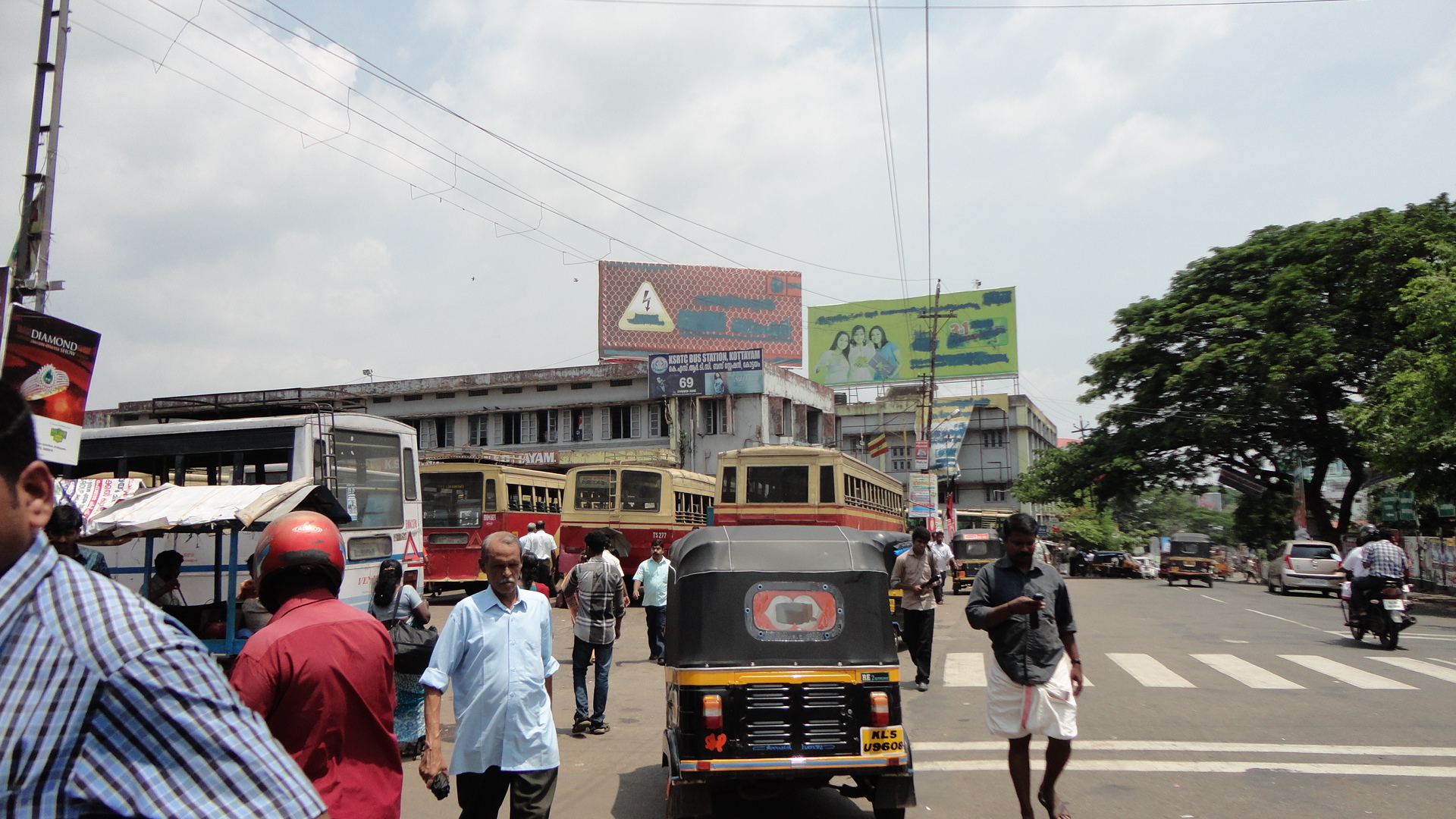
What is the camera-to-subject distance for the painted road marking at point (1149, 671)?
37.2 ft

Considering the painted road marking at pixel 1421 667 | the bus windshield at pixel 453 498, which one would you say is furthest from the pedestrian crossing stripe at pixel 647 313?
the painted road marking at pixel 1421 667

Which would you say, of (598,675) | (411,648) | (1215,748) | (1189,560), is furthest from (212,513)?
(1189,560)

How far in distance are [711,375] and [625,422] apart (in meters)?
5.04

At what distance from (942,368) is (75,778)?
49516 millimetres

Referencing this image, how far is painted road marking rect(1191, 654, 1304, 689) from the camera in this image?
36.8ft

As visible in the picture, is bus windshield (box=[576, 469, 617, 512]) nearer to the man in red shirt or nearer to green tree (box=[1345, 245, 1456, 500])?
green tree (box=[1345, 245, 1456, 500])

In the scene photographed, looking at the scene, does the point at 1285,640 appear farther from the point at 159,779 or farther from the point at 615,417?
the point at 615,417

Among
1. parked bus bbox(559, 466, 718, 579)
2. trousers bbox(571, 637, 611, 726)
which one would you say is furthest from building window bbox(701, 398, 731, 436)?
trousers bbox(571, 637, 611, 726)

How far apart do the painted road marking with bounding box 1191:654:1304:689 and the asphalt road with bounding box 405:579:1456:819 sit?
0.04 m

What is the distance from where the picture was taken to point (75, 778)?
53.9 inches

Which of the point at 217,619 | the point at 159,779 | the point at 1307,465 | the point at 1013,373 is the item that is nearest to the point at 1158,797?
the point at 159,779

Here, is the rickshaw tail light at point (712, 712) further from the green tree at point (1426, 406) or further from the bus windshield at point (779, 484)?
the green tree at point (1426, 406)

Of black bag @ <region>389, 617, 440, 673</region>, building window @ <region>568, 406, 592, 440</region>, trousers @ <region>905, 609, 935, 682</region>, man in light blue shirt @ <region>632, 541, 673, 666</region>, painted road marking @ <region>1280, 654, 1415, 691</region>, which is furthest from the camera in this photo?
building window @ <region>568, 406, 592, 440</region>

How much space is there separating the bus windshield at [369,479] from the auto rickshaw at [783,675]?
7.49 meters
